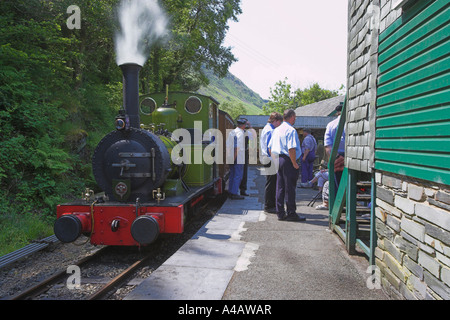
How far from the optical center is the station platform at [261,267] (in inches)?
120

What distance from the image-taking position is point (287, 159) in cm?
564

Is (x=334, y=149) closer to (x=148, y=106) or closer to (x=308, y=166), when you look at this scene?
(x=148, y=106)

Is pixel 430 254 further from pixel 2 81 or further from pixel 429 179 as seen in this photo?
pixel 2 81

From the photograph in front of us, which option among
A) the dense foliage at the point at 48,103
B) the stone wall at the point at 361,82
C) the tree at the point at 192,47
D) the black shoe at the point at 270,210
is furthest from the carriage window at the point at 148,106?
the tree at the point at 192,47

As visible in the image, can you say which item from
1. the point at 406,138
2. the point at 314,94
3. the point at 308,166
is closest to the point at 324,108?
the point at 308,166

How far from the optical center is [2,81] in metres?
7.30

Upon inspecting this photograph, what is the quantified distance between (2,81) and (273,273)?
7.03m

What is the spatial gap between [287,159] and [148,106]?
310 centimetres

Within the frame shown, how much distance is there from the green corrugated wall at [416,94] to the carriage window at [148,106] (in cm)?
466

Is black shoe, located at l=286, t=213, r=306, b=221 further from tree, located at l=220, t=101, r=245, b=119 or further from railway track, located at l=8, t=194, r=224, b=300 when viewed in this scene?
tree, located at l=220, t=101, r=245, b=119

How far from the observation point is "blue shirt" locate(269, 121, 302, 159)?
555cm

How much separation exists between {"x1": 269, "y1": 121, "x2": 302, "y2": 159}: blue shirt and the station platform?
47.2 inches

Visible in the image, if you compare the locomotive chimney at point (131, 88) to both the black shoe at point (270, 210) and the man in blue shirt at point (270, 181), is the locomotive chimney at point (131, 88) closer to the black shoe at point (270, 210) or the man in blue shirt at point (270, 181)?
the man in blue shirt at point (270, 181)
